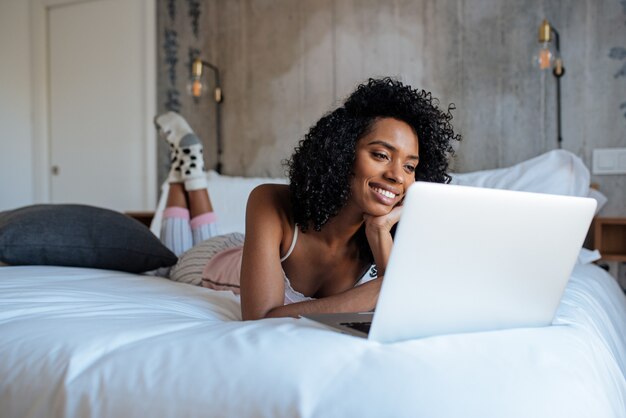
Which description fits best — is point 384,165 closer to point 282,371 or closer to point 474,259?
point 474,259

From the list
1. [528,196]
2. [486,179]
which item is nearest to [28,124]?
[486,179]

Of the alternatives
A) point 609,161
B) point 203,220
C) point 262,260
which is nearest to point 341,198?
point 262,260

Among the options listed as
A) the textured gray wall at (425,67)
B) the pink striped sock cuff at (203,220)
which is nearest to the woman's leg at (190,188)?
the pink striped sock cuff at (203,220)

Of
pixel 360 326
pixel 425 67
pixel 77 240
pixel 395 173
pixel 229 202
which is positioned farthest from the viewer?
pixel 425 67

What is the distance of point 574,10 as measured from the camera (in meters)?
2.67

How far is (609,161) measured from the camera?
8.59 ft

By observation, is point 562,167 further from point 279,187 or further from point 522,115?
point 279,187

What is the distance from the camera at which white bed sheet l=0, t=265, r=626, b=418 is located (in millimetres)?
725

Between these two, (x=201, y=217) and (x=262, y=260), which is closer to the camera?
(x=262, y=260)

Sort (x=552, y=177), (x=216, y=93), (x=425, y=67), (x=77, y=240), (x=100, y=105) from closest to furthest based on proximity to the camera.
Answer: (x=77, y=240)
(x=552, y=177)
(x=425, y=67)
(x=216, y=93)
(x=100, y=105)

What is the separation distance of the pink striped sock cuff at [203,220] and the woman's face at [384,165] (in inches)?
45.9

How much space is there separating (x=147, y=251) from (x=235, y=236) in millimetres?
286

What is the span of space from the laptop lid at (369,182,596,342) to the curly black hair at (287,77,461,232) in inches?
19.7

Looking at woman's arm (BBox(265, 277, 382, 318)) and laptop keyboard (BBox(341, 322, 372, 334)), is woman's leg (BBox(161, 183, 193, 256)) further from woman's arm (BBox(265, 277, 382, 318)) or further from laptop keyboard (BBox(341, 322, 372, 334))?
laptop keyboard (BBox(341, 322, 372, 334))
